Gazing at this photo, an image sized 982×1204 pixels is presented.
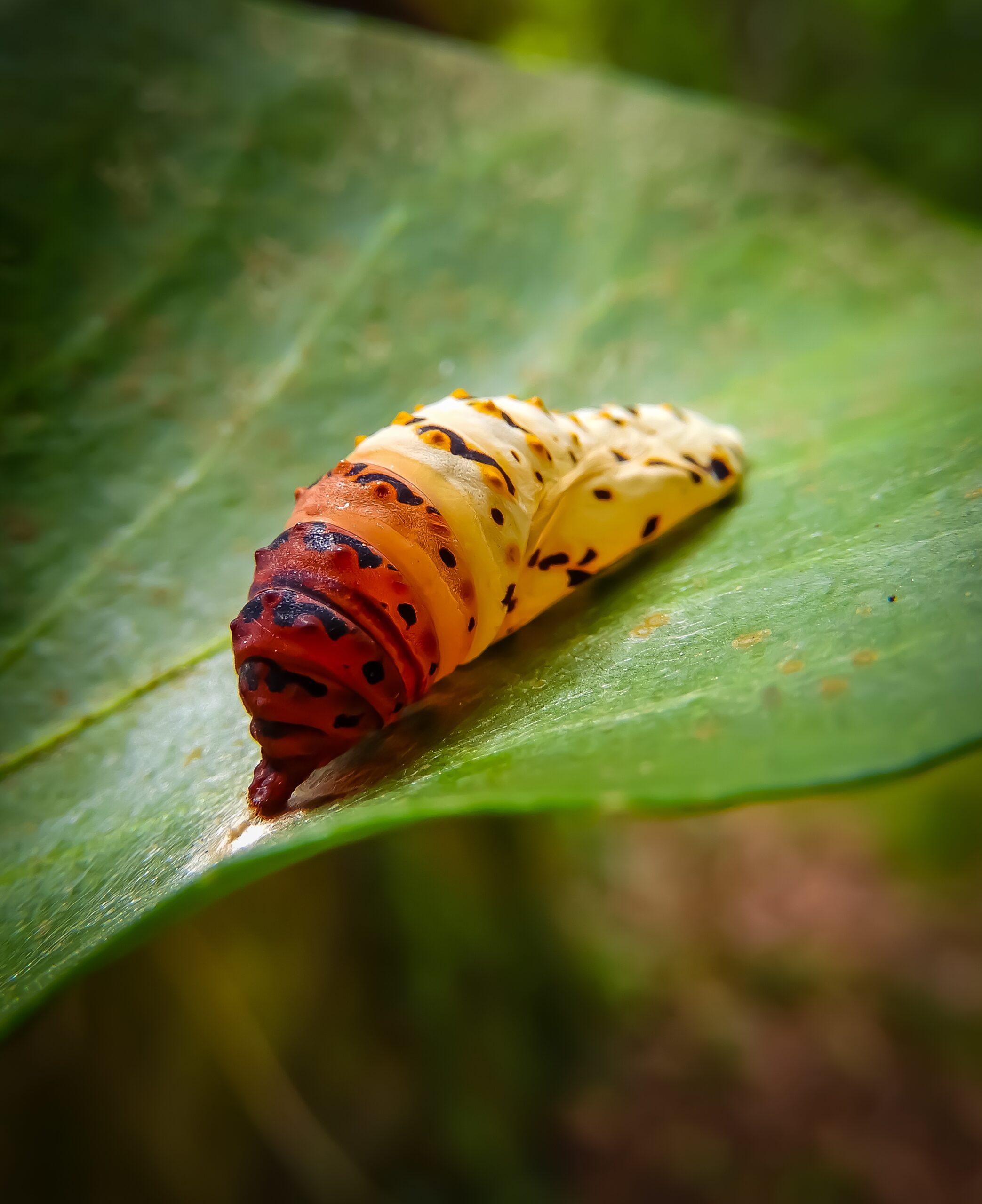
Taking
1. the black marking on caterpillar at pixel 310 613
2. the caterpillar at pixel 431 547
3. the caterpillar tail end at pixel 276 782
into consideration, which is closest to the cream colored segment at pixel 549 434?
the caterpillar at pixel 431 547

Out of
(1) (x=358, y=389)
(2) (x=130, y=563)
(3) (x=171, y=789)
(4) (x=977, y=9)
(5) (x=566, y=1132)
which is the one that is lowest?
(5) (x=566, y=1132)

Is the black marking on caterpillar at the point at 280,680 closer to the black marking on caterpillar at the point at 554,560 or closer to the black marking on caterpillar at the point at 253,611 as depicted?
the black marking on caterpillar at the point at 253,611

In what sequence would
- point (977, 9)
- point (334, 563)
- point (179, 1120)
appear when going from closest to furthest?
point (334, 563) → point (977, 9) → point (179, 1120)

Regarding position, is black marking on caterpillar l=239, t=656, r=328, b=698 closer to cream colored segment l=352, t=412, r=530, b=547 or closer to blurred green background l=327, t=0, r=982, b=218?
cream colored segment l=352, t=412, r=530, b=547

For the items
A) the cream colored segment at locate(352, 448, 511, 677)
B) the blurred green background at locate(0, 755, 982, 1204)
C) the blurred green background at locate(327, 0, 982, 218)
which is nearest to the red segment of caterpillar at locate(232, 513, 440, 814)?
the cream colored segment at locate(352, 448, 511, 677)

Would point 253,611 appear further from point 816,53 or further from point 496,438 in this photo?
point 816,53

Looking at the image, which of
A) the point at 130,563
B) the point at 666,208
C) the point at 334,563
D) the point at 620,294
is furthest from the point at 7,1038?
the point at 666,208

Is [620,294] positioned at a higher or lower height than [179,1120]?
higher

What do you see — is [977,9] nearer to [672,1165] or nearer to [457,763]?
[457,763]

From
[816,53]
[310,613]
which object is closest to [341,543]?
[310,613]
